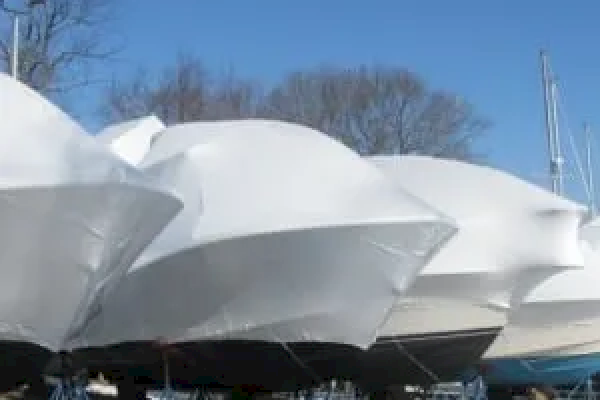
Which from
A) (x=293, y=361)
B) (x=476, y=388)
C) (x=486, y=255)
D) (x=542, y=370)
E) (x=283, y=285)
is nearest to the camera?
(x=283, y=285)

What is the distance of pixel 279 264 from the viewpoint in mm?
11000

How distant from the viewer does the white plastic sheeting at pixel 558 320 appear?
16.6 m

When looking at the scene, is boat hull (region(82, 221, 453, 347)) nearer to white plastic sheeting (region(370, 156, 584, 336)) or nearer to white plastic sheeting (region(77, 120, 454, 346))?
white plastic sheeting (region(77, 120, 454, 346))

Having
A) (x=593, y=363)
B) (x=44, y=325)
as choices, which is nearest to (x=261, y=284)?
(x=44, y=325)

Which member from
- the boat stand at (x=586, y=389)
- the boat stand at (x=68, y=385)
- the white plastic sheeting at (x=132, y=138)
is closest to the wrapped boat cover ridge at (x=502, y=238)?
the white plastic sheeting at (x=132, y=138)

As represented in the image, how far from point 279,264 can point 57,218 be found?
2822 millimetres

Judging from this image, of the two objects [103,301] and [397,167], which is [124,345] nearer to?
[103,301]

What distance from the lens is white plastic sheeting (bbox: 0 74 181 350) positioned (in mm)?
8727

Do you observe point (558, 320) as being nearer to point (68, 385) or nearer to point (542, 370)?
point (542, 370)

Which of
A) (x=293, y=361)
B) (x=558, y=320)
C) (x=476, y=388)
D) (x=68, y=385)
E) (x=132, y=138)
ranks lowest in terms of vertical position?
(x=476, y=388)

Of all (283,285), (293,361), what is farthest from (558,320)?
(283,285)

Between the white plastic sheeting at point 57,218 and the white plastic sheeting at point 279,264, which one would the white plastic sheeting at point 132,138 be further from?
the white plastic sheeting at point 57,218

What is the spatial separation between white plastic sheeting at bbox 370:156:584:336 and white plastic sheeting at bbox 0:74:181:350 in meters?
4.76

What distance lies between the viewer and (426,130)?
135 ft
